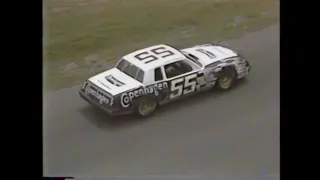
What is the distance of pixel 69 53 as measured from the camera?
402 cm

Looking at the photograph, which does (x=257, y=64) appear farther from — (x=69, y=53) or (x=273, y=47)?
(x=69, y=53)

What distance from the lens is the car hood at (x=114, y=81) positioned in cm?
392

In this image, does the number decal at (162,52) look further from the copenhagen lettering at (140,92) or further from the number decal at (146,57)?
the copenhagen lettering at (140,92)

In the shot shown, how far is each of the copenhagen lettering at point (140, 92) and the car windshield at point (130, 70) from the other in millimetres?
76

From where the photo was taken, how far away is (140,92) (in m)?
3.94


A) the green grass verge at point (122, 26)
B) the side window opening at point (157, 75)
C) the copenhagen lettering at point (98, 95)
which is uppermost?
the green grass verge at point (122, 26)

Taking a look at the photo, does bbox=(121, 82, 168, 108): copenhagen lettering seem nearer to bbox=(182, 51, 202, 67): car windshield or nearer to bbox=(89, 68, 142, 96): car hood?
bbox=(89, 68, 142, 96): car hood

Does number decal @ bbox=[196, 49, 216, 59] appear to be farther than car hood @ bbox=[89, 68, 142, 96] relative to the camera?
Yes

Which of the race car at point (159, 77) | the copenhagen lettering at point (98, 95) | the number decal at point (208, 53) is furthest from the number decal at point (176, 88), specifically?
the copenhagen lettering at point (98, 95)

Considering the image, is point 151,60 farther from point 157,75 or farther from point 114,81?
point 114,81

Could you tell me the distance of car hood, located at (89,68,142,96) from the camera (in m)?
3.92

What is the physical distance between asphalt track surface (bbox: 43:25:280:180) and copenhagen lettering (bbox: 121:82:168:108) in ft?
0.41

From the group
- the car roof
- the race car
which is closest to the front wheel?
the race car
